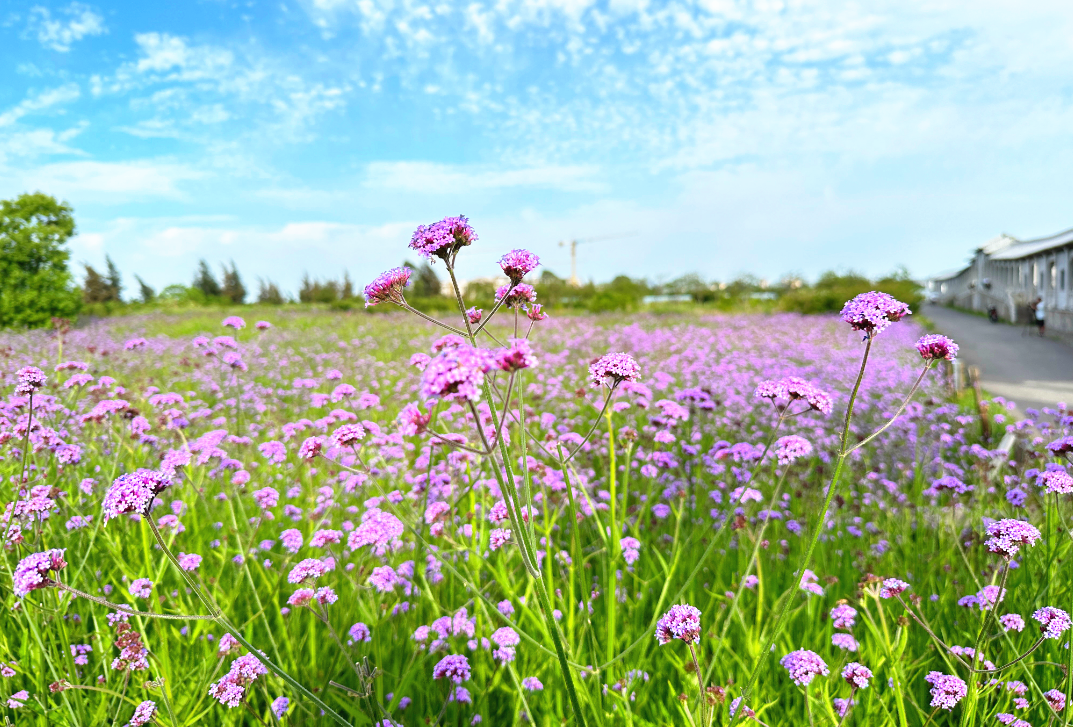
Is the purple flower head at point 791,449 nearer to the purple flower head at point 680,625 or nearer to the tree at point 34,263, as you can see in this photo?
the purple flower head at point 680,625

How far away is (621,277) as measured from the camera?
63.2 metres

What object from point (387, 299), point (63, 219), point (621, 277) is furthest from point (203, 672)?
point (621, 277)

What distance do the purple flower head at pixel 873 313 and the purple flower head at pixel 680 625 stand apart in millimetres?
1111

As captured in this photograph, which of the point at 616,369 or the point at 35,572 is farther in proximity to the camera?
the point at 616,369

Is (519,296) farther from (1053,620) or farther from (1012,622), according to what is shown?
(1012,622)

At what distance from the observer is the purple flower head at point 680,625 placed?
177cm

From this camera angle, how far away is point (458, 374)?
133cm

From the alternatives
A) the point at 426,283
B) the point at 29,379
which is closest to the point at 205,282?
the point at 426,283

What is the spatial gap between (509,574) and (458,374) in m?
2.39

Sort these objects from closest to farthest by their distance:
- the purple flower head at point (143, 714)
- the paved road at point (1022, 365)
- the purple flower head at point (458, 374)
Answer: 1. the purple flower head at point (458, 374)
2. the purple flower head at point (143, 714)
3. the paved road at point (1022, 365)

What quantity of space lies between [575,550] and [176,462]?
2.15m

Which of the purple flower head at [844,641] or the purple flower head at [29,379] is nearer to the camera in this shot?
the purple flower head at [844,641]

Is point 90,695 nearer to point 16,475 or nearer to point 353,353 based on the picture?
point 16,475

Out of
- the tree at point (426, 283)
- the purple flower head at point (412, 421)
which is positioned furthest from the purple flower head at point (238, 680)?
the tree at point (426, 283)
